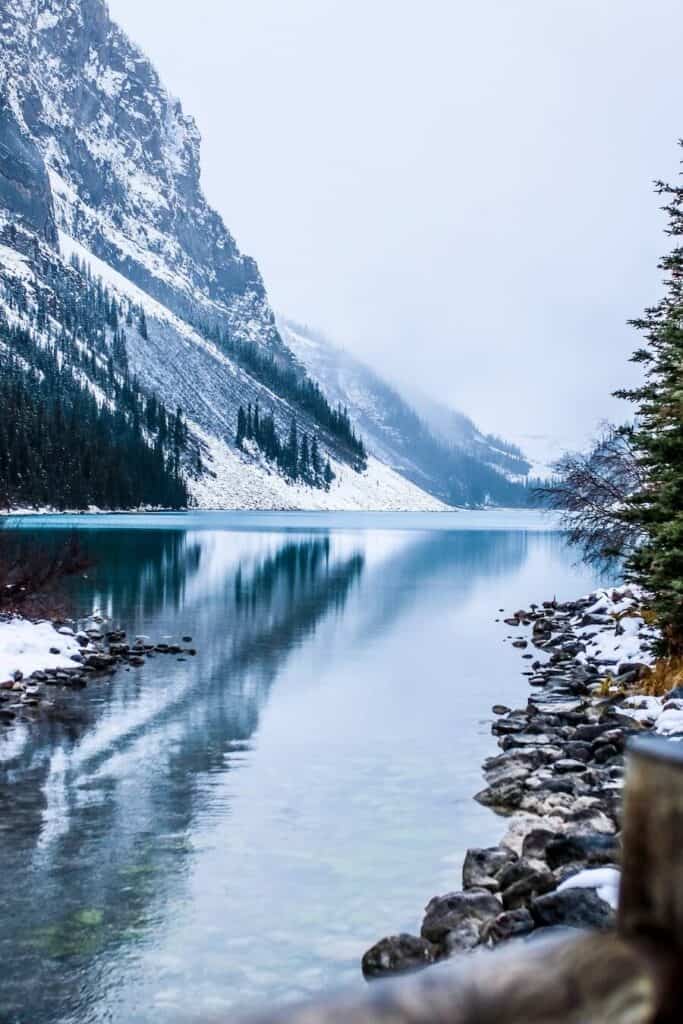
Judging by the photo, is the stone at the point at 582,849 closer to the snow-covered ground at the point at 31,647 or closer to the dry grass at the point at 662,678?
the dry grass at the point at 662,678

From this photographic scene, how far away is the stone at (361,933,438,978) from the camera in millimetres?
6871

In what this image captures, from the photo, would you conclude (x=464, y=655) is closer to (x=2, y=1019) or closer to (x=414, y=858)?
(x=414, y=858)

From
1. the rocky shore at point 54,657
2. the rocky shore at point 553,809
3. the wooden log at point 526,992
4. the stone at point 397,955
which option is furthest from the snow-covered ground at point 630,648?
the wooden log at point 526,992

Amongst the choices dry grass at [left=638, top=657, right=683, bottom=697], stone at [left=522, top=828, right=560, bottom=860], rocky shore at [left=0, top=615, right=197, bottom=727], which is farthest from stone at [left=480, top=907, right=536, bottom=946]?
dry grass at [left=638, top=657, right=683, bottom=697]

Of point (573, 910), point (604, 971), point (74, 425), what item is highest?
point (74, 425)

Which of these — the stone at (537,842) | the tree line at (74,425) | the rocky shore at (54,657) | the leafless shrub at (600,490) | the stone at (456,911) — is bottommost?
the rocky shore at (54,657)

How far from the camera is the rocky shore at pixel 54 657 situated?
53.4 ft

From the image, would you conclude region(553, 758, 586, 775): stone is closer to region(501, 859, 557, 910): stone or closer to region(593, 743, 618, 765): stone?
region(593, 743, 618, 765): stone

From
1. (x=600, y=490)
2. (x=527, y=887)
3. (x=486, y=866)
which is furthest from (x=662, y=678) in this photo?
(x=600, y=490)

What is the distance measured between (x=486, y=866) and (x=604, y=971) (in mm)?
8017

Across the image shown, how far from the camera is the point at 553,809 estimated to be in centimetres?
1047

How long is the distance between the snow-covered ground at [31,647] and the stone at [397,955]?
12.0m

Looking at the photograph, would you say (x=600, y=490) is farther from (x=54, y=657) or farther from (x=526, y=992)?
(x=526, y=992)

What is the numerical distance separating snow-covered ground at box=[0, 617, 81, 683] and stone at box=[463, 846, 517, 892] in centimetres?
1115
